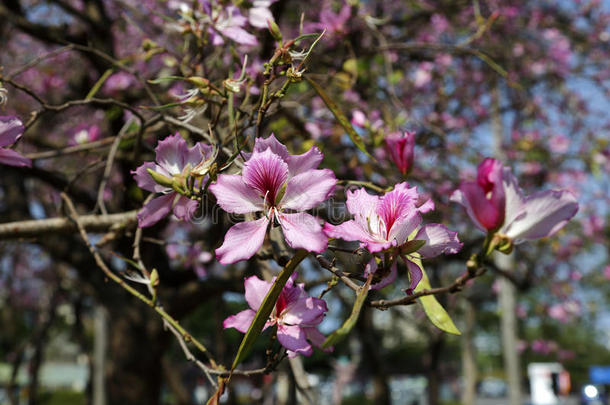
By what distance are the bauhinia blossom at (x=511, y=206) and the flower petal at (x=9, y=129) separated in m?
0.89

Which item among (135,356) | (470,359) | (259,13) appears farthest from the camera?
(470,359)

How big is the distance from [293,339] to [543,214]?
51 cm

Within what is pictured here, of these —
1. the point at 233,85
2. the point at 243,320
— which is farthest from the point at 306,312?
the point at 233,85

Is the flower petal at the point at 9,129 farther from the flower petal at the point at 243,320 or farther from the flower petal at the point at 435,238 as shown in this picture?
the flower petal at the point at 435,238

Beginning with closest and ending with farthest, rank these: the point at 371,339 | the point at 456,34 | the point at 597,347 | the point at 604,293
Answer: the point at 371,339
the point at 456,34
the point at 604,293
the point at 597,347

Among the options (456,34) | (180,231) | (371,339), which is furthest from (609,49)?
(180,231)

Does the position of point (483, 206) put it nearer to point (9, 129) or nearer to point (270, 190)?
point (270, 190)

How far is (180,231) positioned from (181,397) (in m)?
2.18

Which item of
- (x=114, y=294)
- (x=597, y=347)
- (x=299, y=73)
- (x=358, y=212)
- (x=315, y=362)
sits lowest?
(x=597, y=347)

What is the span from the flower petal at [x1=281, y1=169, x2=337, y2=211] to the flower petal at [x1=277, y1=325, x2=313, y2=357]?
269 millimetres

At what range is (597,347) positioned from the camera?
126 feet

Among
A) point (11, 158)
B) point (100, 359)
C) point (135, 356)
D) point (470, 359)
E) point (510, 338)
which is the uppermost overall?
point (11, 158)

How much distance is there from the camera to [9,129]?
1.07 m

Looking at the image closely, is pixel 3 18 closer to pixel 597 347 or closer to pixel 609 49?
pixel 609 49
